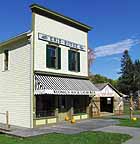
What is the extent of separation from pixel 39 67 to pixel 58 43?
10.3ft

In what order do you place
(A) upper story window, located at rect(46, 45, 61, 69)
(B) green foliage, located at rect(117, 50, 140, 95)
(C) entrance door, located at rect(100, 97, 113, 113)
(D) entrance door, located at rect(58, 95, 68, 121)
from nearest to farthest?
(A) upper story window, located at rect(46, 45, 61, 69) < (D) entrance door, located at rect(58, 95, 68, 121) < (C) entrance door, located at rect(100, 97, 113, 113) < (B) green foliage, located at rect(117, 50, 140, 95)

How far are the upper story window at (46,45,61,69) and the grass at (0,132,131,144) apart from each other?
7.41 meters

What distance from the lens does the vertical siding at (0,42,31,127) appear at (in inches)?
935

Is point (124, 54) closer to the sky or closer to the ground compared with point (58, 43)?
closer to the sky

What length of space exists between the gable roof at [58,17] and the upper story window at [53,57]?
2513 millimetres

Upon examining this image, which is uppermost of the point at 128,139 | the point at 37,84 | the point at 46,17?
the point at 46,17

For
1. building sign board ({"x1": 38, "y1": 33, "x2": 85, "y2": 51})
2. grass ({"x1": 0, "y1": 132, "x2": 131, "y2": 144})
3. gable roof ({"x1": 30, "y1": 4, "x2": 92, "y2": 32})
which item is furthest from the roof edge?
grass ({"x1": 0, "y1": 132, "x2": 131, "y2": 144})

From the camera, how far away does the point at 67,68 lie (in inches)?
1067

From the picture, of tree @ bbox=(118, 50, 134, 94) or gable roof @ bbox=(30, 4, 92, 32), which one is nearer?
gable roof @ bbox=(30, 4, 92, 32)

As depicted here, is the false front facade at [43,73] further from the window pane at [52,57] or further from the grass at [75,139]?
the grass at [75,139]

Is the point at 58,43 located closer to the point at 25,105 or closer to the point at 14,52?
the point at 14,52

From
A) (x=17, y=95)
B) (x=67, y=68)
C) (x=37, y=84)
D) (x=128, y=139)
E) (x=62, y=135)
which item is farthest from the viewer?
(x=67, y=68)

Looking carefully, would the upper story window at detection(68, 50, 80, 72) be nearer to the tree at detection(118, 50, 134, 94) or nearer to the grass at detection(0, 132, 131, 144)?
the grass at detection(0, 132, 131, 144)

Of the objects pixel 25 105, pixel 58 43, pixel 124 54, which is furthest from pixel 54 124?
pixel 124 54
